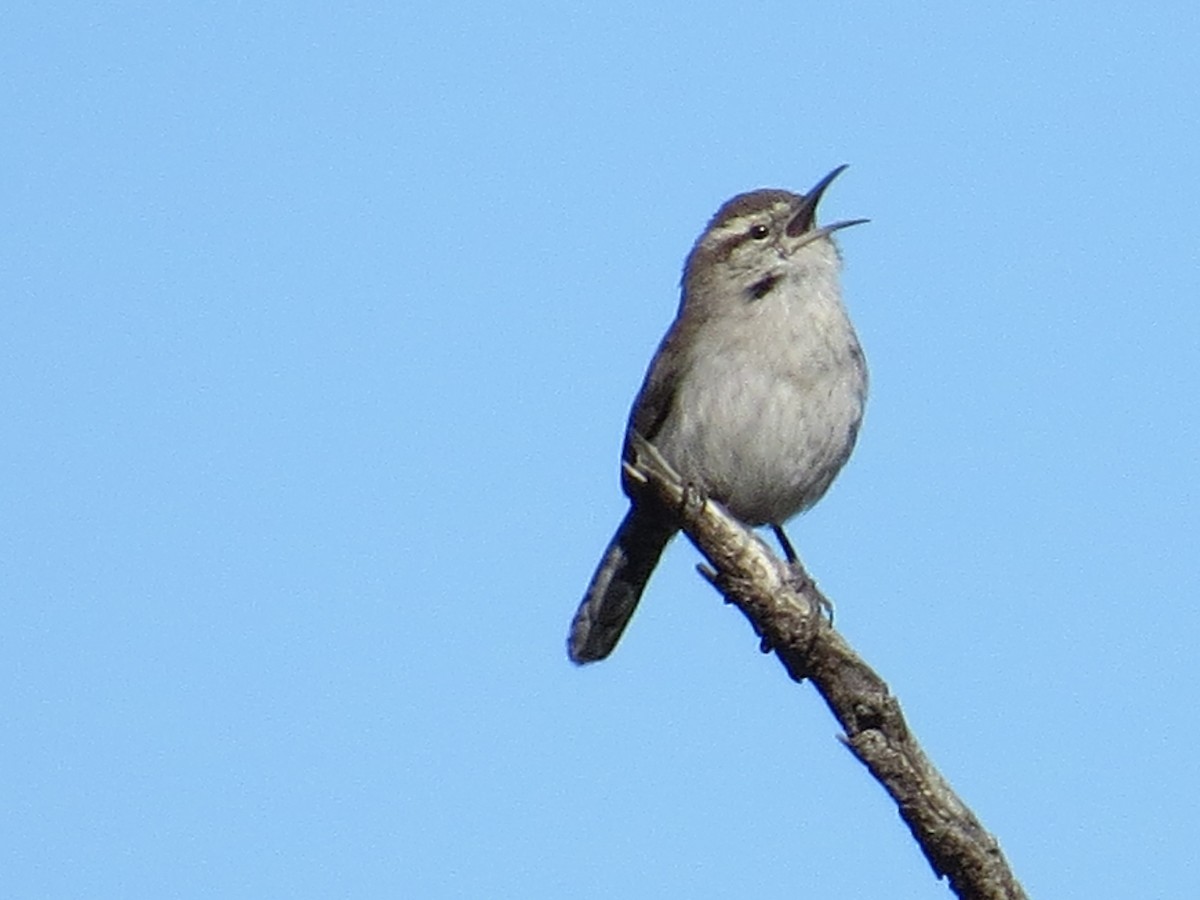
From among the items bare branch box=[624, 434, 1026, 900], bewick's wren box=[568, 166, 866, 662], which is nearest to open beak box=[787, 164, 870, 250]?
bewick's wren box=[568, 166, 866, 662]

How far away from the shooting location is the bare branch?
Result: 5.29 meters

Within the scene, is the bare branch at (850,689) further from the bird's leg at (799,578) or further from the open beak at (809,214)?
the open beak at (809,214)

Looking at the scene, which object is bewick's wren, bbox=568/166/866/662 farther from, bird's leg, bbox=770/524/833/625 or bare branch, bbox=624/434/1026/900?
bare branch, bbox=624/434/1026/900

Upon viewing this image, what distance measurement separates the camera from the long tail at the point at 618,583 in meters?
9.45

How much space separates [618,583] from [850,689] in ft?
12.9

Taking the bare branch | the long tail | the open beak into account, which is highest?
the open beak

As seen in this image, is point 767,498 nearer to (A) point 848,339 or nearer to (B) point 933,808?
(A) point 848,339

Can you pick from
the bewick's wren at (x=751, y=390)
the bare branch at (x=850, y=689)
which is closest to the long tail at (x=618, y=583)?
the bewick's wren at (x=751, y=390)

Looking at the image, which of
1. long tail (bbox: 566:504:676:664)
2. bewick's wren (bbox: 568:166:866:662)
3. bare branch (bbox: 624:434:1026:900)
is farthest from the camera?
long tail (bbox: 566:504:676:664)

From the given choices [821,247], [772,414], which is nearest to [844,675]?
[772,414]

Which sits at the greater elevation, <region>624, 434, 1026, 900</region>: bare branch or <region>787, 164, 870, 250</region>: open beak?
<region>787, 164, 870, 250</region>: open beak

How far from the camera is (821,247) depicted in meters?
9.68

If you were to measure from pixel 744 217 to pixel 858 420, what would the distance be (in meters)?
1.26

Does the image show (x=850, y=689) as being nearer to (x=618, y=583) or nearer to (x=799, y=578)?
(x=799, y=578)
